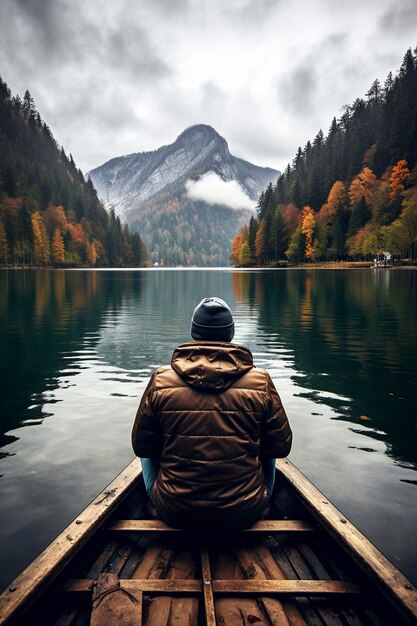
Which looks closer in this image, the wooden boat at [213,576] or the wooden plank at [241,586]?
the wooden boat at [213,576]

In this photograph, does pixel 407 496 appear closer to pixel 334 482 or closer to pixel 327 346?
pixel 334 482

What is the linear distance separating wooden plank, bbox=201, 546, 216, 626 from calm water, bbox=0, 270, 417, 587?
9.97 feet

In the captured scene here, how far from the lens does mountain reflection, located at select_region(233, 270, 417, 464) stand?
11.1 meters

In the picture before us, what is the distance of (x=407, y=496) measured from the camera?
7.29 metres

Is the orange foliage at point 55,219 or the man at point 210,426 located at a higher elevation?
the orange foliage at point 55,219

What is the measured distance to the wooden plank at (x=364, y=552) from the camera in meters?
3.49

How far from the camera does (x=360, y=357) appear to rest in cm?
1809

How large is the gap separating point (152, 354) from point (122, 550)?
14625mm

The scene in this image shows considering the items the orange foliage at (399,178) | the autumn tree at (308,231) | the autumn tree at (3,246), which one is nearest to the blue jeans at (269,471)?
the orange foliage at (399,178)

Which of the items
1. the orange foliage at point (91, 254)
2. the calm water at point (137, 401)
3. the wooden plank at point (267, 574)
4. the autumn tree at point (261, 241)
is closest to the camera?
the wooden plank at point (267, 574)

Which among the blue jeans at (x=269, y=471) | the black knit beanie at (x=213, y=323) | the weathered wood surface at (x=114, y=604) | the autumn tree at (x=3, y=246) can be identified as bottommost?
the weathered wood surface at (x=114, y=604)

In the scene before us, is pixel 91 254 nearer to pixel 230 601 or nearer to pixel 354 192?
pixel 354 192

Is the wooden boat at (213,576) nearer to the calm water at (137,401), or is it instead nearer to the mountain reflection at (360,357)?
the calm water at (137,401)

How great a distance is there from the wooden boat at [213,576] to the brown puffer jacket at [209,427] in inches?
20.4
